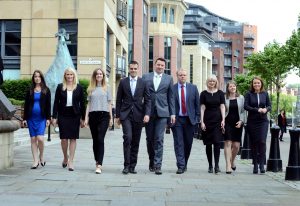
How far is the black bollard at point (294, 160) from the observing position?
9.54 m

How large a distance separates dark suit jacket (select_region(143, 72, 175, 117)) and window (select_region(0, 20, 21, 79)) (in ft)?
85.5

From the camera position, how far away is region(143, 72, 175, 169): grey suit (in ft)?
32.7

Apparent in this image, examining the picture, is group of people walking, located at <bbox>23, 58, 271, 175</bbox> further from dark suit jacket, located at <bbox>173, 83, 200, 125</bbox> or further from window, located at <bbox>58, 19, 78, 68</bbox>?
window, located at <bbox>58, 19, 78, 68</bbox>

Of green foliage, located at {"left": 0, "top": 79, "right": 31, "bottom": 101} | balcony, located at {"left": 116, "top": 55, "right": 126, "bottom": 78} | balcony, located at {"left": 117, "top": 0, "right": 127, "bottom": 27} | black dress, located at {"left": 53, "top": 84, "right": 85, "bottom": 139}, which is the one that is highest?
balcony, located at {"left": 117, "top": 0, "right": 127, "bottom": 27}

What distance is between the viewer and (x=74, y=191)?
291 inches

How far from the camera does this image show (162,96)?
32.9ft

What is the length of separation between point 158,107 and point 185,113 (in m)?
0.71

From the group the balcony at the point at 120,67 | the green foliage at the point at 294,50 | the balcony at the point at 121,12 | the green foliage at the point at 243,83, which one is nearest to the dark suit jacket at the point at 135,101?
the green foliage at the point at 294,50

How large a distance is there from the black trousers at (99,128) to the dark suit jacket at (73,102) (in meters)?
0.32

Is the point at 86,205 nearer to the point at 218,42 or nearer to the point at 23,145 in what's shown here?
the point at 23,145

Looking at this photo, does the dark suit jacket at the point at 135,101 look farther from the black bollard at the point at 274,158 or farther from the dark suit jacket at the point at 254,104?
the black bollard at the point at 274,158

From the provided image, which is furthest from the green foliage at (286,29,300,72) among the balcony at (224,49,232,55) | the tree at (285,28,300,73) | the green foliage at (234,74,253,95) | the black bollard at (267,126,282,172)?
the balcony at (224,49,232,55)

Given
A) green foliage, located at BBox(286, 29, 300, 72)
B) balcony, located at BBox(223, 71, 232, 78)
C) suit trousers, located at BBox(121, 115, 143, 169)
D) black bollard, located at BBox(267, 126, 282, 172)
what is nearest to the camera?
suit trousers, located at BBox(121, 115, 143, 169)

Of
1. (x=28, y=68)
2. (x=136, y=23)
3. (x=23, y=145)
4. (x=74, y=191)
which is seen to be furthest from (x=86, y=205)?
(x=136, y=23)
